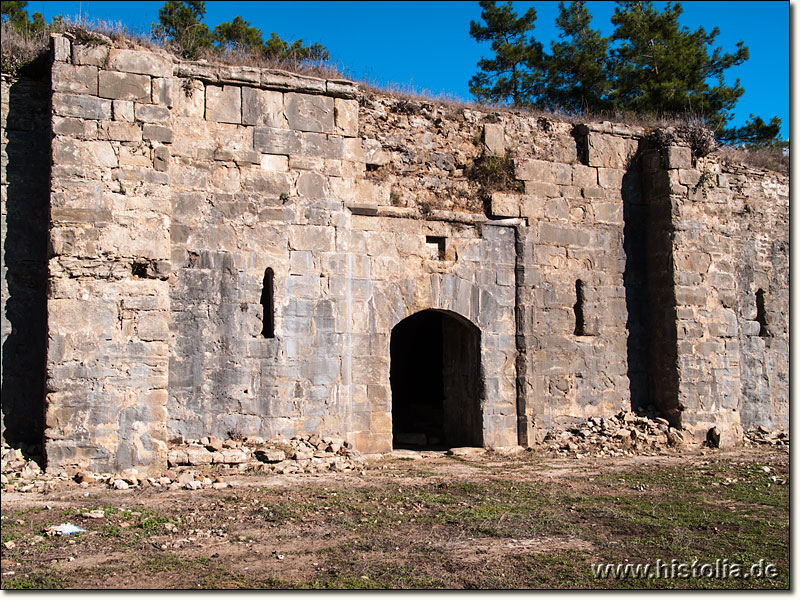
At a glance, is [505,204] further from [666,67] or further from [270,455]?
[666,67]

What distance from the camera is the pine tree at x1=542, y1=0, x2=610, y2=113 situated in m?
20.7

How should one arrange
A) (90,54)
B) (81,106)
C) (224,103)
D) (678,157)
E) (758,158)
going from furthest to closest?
(758,158)
(678,157)
(224,103)
(90,54)
(81,106)

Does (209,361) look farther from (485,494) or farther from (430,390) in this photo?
(430,390)

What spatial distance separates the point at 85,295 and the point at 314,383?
113 inches

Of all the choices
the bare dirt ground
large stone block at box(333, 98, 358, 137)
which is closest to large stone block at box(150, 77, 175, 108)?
large stone block at box(333, 98, 358, 137)

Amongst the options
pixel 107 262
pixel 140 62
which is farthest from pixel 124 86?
pixel 107 262

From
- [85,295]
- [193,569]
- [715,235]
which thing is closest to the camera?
[193,569]

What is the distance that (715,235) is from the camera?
41.2 ft

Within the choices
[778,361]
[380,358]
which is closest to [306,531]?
[380,358]

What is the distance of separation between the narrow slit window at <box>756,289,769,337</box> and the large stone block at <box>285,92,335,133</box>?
8.38m

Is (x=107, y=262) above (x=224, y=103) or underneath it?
underneath

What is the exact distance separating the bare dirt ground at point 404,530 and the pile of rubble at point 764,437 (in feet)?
11.5

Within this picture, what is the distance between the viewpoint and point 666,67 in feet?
66.8
